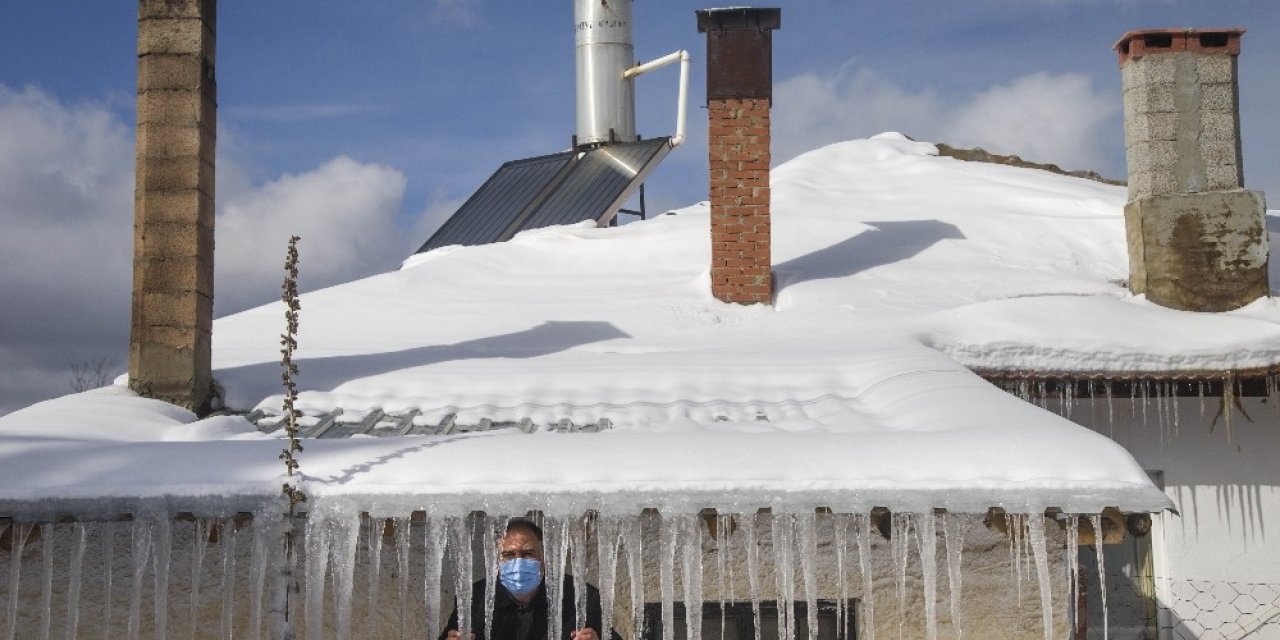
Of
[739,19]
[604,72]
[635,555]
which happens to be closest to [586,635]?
[635,555]

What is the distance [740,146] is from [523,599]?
18.5 ft

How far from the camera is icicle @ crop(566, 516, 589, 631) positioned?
429 centimetres

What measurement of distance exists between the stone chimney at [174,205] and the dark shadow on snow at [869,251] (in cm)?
413

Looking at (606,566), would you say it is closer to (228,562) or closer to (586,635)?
(586,635)

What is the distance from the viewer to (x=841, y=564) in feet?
14.6

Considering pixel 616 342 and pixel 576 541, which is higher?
pixel 616 342

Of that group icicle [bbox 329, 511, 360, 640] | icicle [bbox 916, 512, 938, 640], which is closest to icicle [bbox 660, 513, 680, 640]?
icicle [bbox 916, 512, 938, 640]

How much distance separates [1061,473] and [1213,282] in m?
5.12

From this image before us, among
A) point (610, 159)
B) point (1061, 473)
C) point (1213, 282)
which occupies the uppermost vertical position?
point (610, 159)

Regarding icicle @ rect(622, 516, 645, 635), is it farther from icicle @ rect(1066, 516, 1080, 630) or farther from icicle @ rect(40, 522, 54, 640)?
icicle @ rect(40, 522, 54, 640)

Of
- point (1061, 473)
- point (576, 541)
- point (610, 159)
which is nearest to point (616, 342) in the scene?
point (576, 541)

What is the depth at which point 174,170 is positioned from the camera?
671 centimetres

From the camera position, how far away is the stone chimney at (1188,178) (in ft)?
27.9

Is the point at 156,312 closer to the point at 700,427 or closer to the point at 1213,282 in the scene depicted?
the point at 700,427
